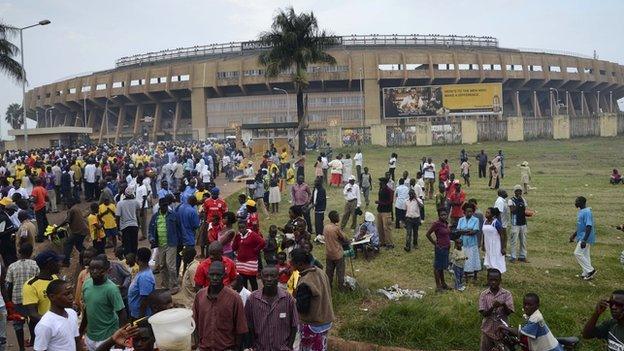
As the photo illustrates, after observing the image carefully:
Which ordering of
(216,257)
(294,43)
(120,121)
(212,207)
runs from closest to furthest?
1. (216,257)
2. (212,207)
3. (294,43)
4. (120,121)

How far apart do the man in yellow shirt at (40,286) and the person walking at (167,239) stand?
3108 millimetres

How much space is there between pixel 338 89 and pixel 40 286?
57.8 m

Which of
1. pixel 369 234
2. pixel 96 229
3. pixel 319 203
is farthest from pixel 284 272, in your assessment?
pixel 319 203

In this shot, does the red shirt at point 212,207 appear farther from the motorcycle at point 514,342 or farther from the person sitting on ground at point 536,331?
the person sitting on ground at point 536,331

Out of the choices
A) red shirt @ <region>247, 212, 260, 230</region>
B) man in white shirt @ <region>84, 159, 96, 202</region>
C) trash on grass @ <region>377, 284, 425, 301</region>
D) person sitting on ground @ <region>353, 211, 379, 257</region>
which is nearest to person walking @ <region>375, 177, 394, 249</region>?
person sitting on ground @ <region>353, 211, 379, 257</region>

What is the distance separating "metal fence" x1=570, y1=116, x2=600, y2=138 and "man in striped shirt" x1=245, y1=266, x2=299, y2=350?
41.7 m

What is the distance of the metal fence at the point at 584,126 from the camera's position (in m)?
40.9

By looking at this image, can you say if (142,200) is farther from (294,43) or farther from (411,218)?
(294,43)

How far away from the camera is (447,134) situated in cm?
3906

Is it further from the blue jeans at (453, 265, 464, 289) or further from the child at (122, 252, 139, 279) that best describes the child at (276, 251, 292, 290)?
the blue jeans at (453, 265, 464, 289)

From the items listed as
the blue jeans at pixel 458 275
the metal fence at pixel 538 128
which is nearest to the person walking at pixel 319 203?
the blue jeans at pixel 458 275

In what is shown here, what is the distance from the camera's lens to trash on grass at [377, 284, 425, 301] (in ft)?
27.9

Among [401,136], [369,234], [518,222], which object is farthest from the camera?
[401,136]

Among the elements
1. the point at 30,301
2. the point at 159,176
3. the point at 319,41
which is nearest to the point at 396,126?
the point at 319,41
